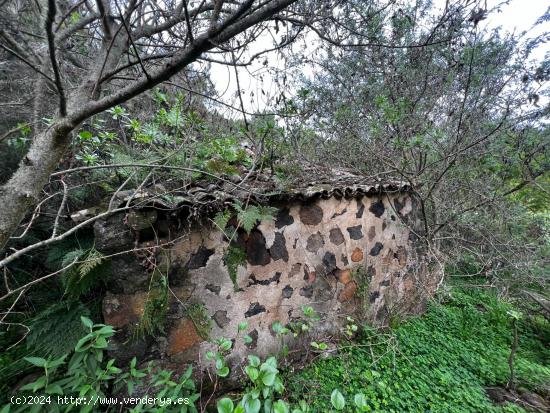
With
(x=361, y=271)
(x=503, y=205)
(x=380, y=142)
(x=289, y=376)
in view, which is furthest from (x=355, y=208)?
(x=503, y=205)

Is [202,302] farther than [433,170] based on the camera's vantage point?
No

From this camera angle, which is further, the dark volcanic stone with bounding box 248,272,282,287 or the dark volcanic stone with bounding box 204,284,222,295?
the dark volcanic stone with bounding box 248,272,282,287

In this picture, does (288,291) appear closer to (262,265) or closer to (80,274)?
(262,265)

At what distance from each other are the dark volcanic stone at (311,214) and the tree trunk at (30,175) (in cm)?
173

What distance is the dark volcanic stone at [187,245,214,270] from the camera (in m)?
1.80

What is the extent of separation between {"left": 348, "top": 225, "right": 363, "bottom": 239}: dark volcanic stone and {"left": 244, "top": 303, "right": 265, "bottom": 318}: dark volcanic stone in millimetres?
1182

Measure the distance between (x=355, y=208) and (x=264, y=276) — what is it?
1.22m

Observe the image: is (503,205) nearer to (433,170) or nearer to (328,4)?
(433,170)

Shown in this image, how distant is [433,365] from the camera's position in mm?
2334

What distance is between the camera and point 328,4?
1.97 meters

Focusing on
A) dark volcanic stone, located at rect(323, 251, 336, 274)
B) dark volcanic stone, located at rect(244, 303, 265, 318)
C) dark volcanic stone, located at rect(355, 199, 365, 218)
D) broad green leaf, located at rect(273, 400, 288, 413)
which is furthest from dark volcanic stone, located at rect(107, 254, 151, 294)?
dark volcanic stone, located at rect(355, 199, 365, 218)

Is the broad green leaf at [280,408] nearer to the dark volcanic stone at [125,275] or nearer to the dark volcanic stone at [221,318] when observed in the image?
the dark volcanic stone at [221,318]

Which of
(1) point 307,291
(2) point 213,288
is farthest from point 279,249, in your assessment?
(2) point 213,288

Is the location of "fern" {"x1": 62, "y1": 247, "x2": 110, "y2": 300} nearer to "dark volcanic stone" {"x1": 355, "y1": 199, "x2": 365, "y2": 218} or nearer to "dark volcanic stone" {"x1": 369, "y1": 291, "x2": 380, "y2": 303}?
"dark volcanic stone" {"x1": 355, "y1": 199, "x2": 365, "y2": 218}
